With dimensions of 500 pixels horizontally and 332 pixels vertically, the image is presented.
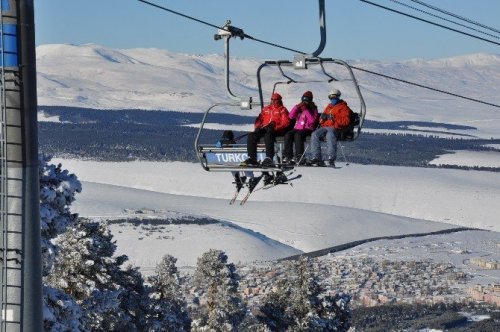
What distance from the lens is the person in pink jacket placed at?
1396 centimetres

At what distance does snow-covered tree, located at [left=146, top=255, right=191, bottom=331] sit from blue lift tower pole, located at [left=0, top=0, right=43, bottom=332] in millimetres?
16736

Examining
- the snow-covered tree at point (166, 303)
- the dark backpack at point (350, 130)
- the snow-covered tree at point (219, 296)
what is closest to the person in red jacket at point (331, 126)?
the dark backpack at point (350, 130)

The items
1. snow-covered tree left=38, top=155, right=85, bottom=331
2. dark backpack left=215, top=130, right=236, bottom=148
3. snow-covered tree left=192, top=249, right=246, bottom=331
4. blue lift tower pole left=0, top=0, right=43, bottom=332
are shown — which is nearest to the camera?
blue lift tower pole left=0, top=0, right=43, bottom=332

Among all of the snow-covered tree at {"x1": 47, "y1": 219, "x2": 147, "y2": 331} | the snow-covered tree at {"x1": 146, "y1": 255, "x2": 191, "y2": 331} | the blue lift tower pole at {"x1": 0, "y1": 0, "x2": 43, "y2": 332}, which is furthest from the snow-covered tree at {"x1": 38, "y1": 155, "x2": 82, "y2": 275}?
the snow-covered tree at {"x1": 146, "y1": 255, "x2": 191, "y2": 331}

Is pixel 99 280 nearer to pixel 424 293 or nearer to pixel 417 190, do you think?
pixel 424 293

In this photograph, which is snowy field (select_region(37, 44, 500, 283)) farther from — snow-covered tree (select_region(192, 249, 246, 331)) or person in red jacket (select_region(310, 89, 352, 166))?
person in red jacket (select_region(310, 89, 352, 166))

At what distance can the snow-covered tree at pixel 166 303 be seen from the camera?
22016 mm

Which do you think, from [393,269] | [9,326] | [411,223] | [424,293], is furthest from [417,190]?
[9,326]

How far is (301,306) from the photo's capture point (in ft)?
83.4

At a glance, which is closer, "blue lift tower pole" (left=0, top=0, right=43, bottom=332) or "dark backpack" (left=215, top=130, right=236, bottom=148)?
"blue lift tower pole" (left=0, top=0, right=43, bottom=332)

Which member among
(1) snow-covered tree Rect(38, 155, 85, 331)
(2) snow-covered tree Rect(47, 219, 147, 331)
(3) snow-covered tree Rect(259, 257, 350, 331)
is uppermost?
(1) snow-covered tree Rect(38, 155, 85, 331)

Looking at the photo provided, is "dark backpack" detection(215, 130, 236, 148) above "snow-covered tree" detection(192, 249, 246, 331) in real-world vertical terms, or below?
above

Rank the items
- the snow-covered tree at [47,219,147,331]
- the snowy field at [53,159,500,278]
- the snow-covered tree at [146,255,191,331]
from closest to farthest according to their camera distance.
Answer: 1. the snow-covered tree at [47,219,147,331]
2. the snow-covered tree at [146,255,191,331]
3. the snowy field at [53,159,500,278]

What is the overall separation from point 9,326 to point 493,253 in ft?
276
